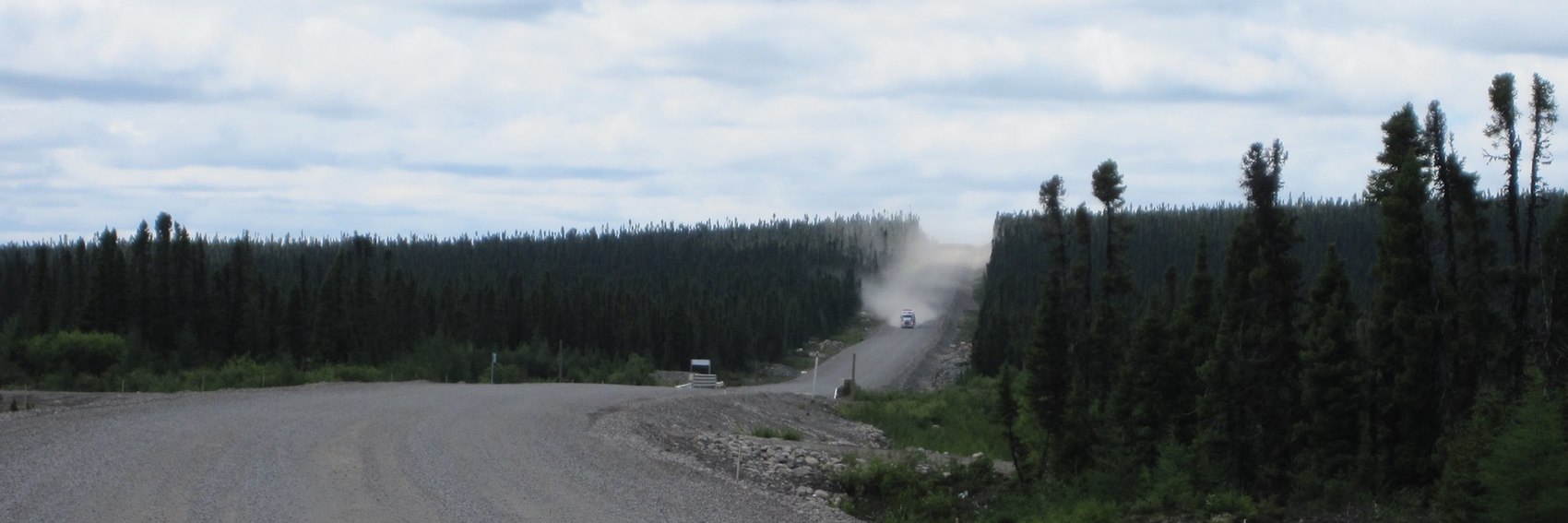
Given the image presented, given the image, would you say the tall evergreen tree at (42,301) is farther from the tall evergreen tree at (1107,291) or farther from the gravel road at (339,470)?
the tall evergreen tree at (1107,291)

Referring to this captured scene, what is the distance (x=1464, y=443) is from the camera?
1902 cm

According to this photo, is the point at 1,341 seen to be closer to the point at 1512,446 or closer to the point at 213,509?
the point at 213,509

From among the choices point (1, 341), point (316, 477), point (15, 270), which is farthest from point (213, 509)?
point (15, 270)

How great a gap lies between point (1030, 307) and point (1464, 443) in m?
90.3

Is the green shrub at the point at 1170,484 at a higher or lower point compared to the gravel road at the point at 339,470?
lower

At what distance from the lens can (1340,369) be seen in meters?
24.4

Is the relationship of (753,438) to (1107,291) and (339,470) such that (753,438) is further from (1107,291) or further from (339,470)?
(339,470)

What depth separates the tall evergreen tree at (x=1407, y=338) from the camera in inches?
880

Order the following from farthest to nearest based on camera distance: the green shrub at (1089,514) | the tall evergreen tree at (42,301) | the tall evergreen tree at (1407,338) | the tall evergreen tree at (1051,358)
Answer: the tall evergreen tree at (42,301) → the tall evergreen tree at (1051,358) → the tall evergreen tree at (1407,338) → the green shrub at (1089,514)

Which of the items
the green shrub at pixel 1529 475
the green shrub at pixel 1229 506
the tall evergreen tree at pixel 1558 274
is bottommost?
the green shrub at pixel 1229 506

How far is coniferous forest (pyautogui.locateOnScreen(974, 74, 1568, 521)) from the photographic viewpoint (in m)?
20.1

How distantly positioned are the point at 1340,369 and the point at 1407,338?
2.09 m

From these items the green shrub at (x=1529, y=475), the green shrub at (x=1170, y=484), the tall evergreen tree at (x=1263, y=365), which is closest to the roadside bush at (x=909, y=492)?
the green shrub at (x=1170, y=484)

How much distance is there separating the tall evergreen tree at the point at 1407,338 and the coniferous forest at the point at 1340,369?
3 centimetres
